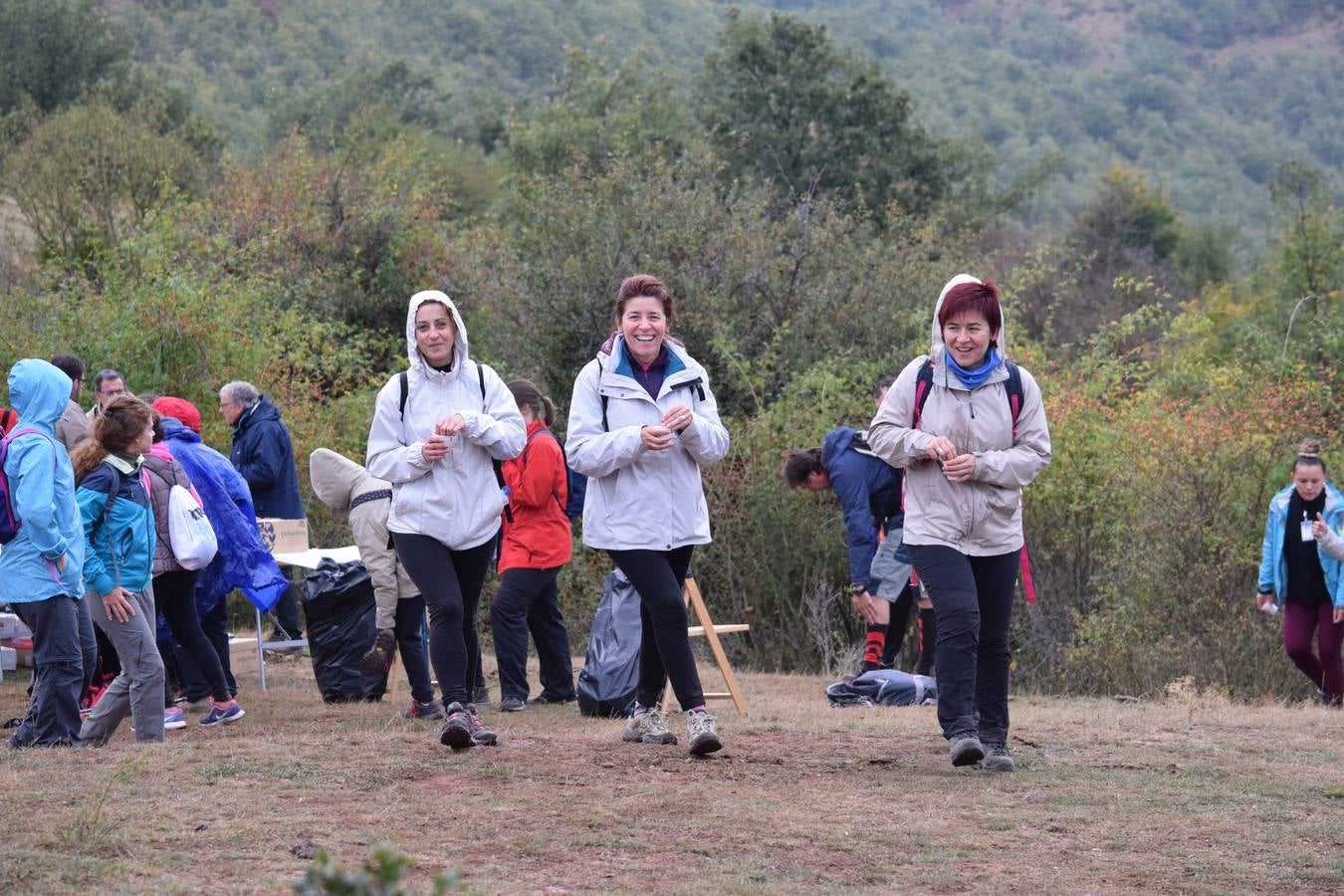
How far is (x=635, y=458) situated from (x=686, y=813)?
1.55 metres

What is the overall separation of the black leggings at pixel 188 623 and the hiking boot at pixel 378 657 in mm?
956

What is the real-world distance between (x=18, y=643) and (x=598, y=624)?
4.06 m

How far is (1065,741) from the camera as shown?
7.79m

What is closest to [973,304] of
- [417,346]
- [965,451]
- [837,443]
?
[965,451]

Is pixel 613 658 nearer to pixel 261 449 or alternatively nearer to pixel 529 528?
pixel 529 528

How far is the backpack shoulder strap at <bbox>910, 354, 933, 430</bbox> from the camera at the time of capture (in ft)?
22.1

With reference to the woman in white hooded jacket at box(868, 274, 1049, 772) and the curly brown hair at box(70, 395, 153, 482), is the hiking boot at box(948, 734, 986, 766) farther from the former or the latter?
the curly brown hair at box(70, 395, 153, 482)

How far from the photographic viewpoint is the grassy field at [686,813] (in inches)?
194

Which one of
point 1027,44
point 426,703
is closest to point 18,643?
point 426,703

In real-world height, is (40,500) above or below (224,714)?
above

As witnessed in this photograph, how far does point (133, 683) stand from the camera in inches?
293

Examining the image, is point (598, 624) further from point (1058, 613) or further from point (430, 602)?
point (1058, 613)

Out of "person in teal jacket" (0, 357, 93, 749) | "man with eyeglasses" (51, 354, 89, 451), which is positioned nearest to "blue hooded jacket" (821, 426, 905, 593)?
"man with eyeglasses" (51, 354, 89, 451)

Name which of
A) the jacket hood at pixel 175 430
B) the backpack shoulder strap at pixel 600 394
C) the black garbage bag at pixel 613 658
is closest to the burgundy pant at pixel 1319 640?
the black garbage bag at pixel 613 658
